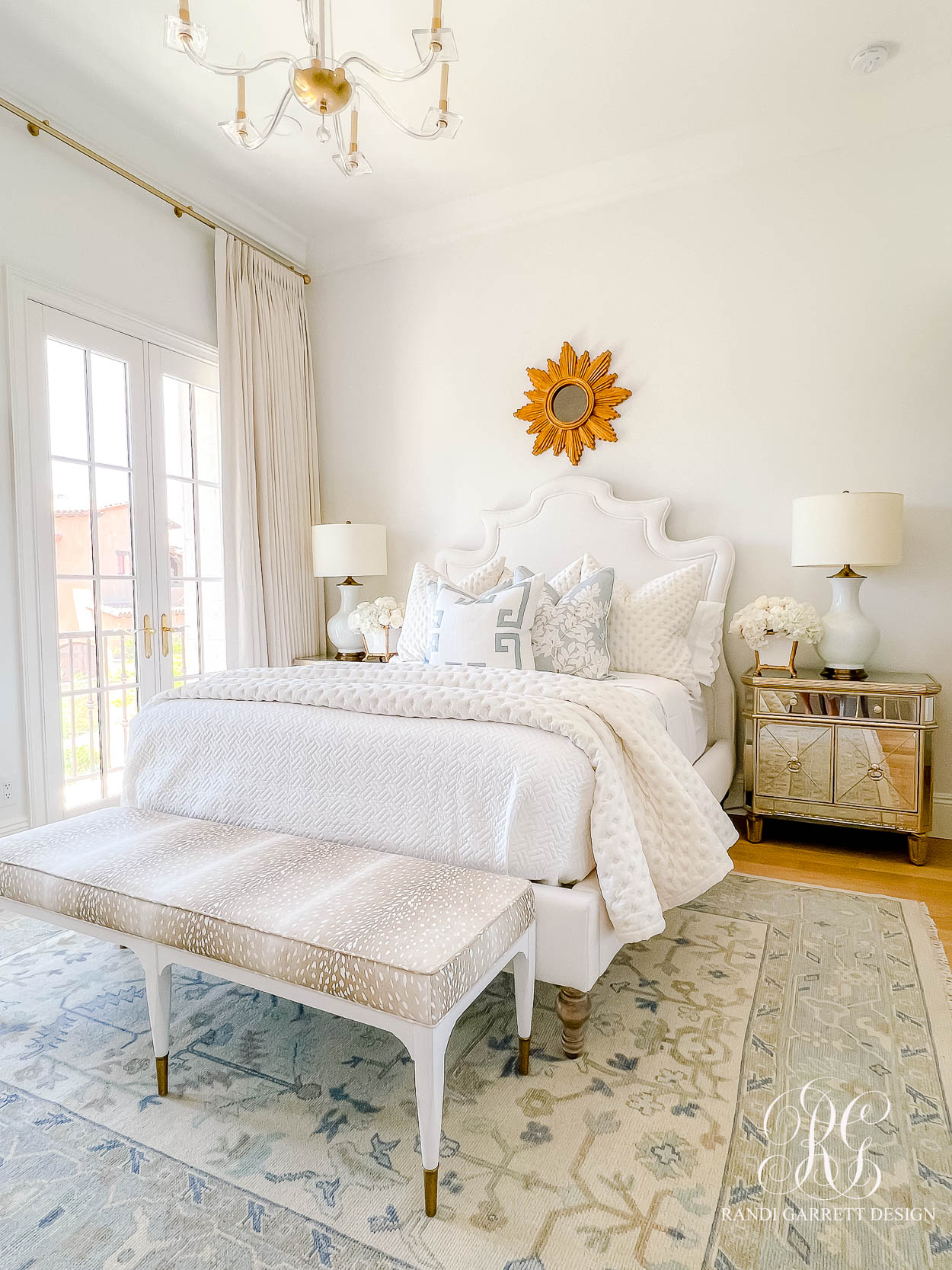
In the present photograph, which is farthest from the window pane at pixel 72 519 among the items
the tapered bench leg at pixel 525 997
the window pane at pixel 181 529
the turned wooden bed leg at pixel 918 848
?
the turned wooden bed leg at pixel 918 848

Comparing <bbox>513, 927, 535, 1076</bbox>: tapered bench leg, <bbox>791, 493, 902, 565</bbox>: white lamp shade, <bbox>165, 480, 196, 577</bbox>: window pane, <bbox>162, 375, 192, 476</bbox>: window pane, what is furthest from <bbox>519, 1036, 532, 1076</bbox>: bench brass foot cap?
<bbox>162, 375, 192, 476</bbox>: window pane

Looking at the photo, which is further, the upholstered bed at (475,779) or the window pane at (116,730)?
the window pane at (116,730)

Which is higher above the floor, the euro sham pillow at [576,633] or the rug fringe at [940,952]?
the euro sham pillow at [576,633]

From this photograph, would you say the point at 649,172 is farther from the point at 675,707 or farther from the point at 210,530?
the point at 210,530

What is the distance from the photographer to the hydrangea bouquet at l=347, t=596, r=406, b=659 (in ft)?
12.4

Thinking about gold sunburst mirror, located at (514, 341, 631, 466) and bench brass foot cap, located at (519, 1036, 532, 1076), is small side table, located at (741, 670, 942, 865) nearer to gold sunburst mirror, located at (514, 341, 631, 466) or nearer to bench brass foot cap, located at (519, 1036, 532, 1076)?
gold sunburst mirror, located at (514, 341, 631, 466)

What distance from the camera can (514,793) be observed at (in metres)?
1.63

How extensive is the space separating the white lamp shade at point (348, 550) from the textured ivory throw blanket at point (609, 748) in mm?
1661

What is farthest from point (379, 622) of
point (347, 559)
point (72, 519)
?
point (72, 519)

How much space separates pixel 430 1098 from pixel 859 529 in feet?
8.13

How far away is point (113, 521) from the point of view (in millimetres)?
3188

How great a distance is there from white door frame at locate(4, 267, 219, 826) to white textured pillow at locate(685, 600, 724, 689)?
8.63ft

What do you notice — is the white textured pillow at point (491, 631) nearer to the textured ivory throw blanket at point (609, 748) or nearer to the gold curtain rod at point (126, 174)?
the textured ivory throw blanket at point (609, 748)

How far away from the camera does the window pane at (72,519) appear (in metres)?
2.95
